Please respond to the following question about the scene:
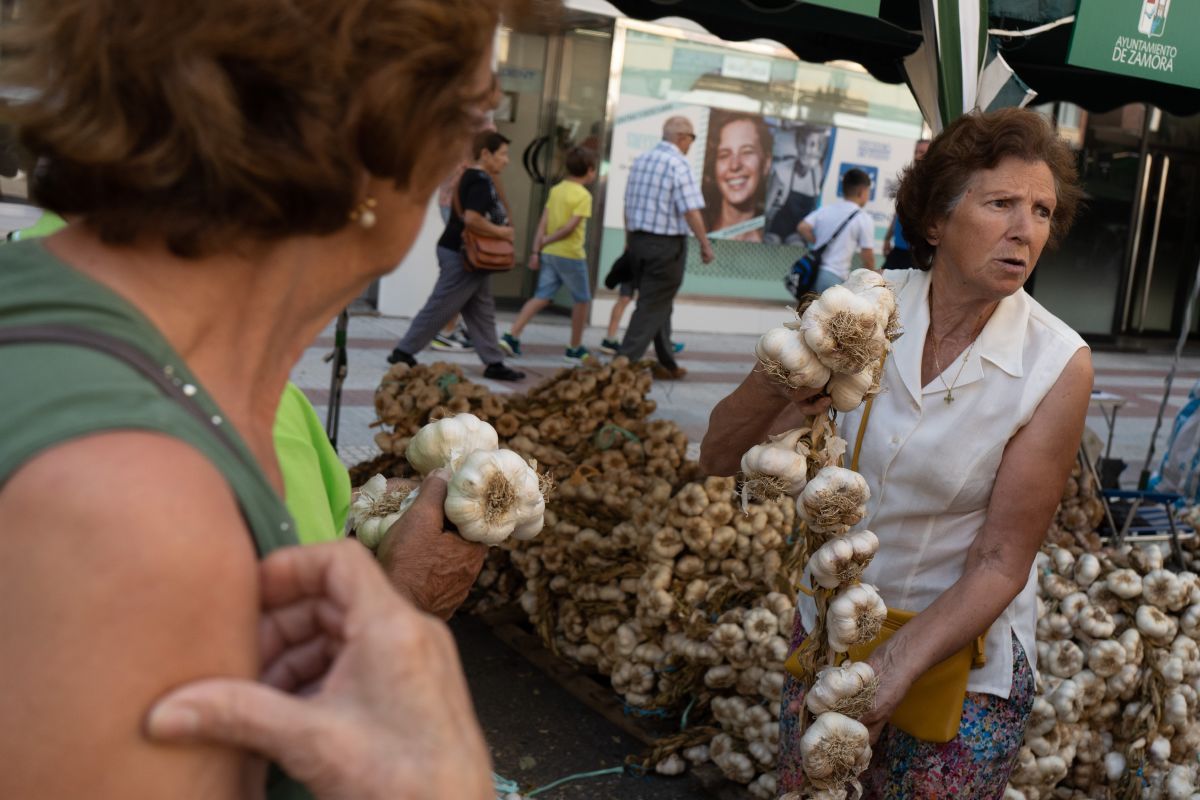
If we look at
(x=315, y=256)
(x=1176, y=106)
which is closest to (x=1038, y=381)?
(x=315, y=256)

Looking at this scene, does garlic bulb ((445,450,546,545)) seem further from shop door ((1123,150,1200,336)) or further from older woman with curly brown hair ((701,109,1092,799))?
shop door ((1123,150,1200,336))

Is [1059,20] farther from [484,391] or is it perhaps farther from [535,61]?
[535,61]

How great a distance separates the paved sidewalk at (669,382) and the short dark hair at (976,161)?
13.5 ft

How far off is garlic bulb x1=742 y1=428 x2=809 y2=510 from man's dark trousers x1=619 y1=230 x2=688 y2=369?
678cm

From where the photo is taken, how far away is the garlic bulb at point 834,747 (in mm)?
2121

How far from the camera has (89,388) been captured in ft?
2.59

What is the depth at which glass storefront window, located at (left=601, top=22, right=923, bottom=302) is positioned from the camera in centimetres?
1203

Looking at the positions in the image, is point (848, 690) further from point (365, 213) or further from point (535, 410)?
point (535, 410)

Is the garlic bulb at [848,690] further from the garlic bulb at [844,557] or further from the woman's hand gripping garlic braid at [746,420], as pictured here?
the woman's hand gripping garlic braid at [746,420]

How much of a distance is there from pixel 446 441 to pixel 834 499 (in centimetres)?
73

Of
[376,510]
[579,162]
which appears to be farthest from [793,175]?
[376,510]

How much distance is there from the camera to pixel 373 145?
3.04 ft

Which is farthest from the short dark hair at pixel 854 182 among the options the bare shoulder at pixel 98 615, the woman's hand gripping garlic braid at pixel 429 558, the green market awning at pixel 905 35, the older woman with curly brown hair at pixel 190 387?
the bare shoulder at pixel 98 615

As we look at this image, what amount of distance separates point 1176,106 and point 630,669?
476cm
